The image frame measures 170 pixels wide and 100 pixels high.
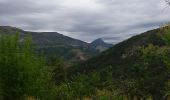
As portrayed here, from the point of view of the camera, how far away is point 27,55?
40.8 meters

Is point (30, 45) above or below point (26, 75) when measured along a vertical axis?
above

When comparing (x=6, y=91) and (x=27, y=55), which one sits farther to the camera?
(x=27, y=55)

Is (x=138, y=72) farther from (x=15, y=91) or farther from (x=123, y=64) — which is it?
(x=123, y=64)

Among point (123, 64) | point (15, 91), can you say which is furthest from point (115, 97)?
point (123, 64)

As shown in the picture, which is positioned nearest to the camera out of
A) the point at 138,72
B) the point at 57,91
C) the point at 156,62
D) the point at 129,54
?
the point at 57,91

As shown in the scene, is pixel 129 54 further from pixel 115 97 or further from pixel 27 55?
pixel 115 97

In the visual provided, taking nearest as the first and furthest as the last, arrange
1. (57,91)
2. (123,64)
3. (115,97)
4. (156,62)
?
(115,97), (57,91), (156,62), (123,64)

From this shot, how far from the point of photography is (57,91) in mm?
46188

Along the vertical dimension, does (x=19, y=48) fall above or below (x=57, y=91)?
above

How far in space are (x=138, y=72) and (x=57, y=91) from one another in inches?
2120

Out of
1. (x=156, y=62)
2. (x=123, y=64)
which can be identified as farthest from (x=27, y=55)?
(x=123, y=64)

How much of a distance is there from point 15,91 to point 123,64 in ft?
454

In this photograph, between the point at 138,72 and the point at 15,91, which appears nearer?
the point at 15,91

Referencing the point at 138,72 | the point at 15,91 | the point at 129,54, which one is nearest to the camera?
the point at 15,91
